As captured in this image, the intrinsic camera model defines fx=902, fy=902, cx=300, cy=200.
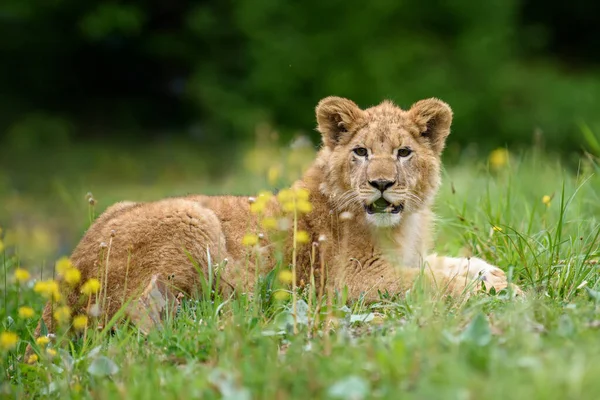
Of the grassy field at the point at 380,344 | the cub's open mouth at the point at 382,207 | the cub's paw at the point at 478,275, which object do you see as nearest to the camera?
the grassy field at the point at 380,344

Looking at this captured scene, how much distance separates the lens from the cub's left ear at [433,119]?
6.32 meters

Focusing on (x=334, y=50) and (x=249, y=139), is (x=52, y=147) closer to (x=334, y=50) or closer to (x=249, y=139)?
(x=249, y=139)

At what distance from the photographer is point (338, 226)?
6.19m

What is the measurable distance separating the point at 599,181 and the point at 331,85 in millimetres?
10352

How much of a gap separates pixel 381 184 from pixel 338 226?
501mm

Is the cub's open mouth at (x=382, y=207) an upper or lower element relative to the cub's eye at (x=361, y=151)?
lower

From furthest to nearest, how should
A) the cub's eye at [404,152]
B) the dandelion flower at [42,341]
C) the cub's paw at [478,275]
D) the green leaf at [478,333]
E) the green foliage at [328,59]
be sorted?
the green foliage at [328,59] → the cub's eye at [404,152] → the cub's paw at [478,275] → the dandelion flower at [42,341] → the green leaf at [478,333]

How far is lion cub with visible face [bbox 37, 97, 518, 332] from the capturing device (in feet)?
18.8

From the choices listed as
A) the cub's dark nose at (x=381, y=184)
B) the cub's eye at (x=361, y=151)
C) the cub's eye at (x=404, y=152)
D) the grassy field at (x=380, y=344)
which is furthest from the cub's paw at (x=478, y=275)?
the cub's eye at (x=361, y=151)

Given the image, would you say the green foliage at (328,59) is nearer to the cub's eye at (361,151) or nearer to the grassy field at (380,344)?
the cub's eye at (361,151)

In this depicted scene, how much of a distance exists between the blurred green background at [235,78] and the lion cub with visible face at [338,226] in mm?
8020

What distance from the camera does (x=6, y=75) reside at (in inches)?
884

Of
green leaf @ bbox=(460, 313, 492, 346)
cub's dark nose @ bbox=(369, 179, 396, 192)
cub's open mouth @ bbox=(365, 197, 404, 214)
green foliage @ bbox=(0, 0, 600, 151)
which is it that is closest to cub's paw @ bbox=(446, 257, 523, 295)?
cub's open mouth @ bbox=(365, 197, 404, 214)

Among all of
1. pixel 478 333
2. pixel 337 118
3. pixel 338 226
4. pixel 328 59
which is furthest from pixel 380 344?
pixel 328 59
